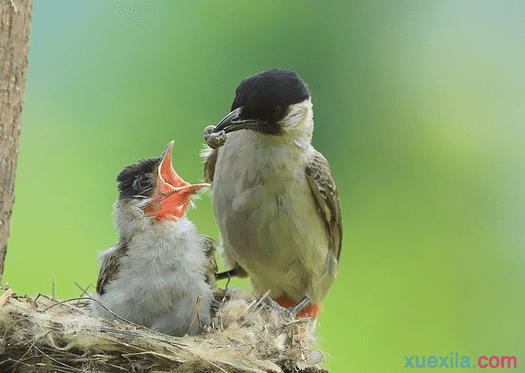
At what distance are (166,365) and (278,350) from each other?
1.27 ft

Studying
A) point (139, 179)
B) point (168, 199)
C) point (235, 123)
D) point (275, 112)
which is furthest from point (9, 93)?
point (275, 112)

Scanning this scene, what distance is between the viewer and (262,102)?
2779 mm

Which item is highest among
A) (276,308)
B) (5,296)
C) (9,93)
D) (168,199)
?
(9,93)

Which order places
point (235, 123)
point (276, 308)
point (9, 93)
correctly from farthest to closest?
1. point (276, 308)
2. point (235, 123)
3. point (9, 93)

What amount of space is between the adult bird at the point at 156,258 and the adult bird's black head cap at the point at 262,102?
0.28m

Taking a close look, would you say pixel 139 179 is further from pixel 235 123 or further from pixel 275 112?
pixel 275 112

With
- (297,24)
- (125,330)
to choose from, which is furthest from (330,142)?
(125,330)

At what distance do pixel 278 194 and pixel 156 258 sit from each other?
591mm

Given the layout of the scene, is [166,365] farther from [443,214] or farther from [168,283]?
[443,214]

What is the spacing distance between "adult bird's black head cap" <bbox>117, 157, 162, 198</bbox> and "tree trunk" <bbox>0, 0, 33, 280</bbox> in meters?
0.40

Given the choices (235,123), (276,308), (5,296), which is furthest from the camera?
(276,308)

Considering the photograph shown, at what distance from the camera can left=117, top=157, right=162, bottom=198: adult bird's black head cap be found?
9.14 feet

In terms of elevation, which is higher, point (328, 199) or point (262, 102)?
point (262, 102)

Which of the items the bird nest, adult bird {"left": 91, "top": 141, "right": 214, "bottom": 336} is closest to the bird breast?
adult bird {"left": 91, "top": 141, "right": 214, "bottom": 336}
